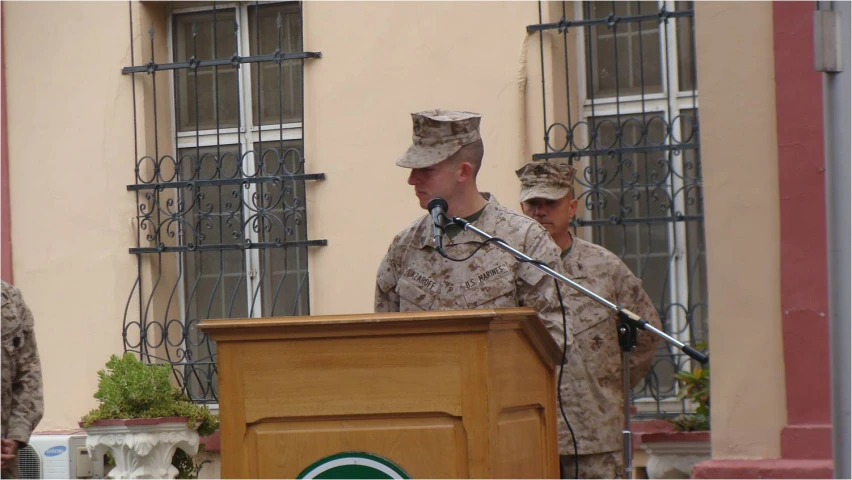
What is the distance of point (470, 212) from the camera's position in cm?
439

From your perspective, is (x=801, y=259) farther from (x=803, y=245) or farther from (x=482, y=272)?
(x=482, y=272)

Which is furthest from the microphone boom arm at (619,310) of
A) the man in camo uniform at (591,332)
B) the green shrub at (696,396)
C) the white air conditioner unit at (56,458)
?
the white air conditioner unit at (56,458)

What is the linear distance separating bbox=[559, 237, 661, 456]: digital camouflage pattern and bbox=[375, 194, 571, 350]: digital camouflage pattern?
0.73m

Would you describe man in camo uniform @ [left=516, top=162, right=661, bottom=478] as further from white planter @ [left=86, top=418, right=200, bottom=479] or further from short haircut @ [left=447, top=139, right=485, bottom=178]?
white planter @ [left=86, top=418, right=200, bottom=479]

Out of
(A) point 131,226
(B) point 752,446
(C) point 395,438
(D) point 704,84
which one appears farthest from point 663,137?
(C) point 395,438

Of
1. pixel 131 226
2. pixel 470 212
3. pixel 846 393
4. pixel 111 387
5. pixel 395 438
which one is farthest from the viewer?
pixel 131 226

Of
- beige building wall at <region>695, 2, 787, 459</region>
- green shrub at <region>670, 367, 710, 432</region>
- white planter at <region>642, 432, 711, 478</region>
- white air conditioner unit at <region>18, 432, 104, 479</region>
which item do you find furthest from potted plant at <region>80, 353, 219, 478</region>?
beige building wall at <region>695, 2, 787, 459</region>

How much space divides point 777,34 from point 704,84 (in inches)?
11.9

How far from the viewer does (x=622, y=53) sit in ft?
A: 22.9

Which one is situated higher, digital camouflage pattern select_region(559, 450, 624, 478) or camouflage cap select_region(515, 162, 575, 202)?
camouflage cap select_region(515, 162, 575, 202)

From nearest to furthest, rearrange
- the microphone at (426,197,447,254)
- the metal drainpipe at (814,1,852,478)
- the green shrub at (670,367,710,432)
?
the metal drainpipe at (814,1,852,478) → the microphone at (426,197,447,254) → the green shrub at (670,367,710,432)

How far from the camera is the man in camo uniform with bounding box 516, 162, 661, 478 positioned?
5.20 m

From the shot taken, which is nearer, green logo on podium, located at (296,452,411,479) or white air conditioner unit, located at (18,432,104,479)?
green logo on podium, located at (296,452,411,479)

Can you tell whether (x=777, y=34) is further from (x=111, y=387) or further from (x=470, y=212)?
(x=111, y=387)
